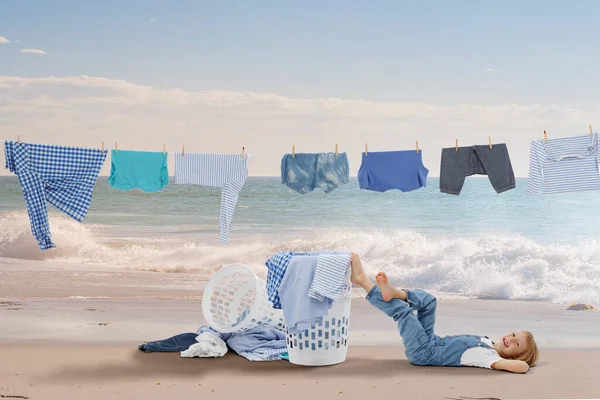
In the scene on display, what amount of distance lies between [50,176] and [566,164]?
3773 mm

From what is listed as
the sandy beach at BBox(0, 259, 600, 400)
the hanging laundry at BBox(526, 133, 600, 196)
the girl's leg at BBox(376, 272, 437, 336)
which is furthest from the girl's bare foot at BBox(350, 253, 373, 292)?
the hanging laundry at BBox(526, 133, 600, 196)

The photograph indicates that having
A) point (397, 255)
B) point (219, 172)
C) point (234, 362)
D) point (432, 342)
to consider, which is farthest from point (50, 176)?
point (397, 255)

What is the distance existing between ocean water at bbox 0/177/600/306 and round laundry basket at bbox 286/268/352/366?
17.2 feet

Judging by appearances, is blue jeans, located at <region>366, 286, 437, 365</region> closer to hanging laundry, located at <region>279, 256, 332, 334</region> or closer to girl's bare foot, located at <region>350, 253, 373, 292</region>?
girl's bare foot, located at <region>350, 253, 373, 292</region>

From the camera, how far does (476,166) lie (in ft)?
19.4

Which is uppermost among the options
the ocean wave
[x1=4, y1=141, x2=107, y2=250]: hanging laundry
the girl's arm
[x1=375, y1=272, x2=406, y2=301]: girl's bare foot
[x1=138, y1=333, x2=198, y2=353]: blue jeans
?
[x1=4, y1=141, x2=107, y2=250]: hanging laundry

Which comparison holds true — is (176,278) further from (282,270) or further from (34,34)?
(282,270)

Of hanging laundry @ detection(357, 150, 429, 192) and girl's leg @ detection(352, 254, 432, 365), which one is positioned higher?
hanging laundry @ detection(357, 150, 429, 192)

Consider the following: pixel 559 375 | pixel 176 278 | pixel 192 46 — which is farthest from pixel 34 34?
pixel 559 375

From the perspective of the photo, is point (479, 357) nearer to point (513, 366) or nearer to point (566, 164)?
point (513, 366)

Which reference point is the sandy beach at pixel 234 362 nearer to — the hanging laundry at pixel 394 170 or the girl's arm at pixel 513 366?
the girl's arm at pixel 513 366

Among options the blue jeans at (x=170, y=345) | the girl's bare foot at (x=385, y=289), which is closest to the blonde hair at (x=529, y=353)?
the girl's bare foot at (x=385, y=289)

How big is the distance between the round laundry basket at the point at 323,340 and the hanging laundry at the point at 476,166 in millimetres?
1444

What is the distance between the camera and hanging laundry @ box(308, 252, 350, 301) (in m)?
4.80
